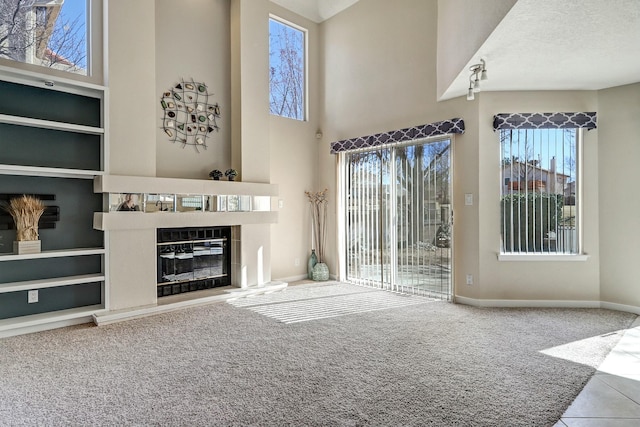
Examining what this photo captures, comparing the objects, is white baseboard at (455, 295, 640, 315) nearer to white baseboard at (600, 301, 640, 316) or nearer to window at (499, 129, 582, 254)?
white baseboard at (600, 301, 640, 316)

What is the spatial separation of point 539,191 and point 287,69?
4.26 meters

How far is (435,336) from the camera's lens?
11.0ft

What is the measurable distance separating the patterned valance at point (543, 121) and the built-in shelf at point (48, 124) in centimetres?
459

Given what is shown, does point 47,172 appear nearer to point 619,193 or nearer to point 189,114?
point 189,114

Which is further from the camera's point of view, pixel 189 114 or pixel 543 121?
pixel 189 114

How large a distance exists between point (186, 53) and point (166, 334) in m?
3.66

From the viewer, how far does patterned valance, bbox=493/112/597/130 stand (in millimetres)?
4230

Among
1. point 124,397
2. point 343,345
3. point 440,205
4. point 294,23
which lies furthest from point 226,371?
point 294,23

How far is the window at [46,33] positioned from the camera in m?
3.63

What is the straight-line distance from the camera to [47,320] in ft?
11.7

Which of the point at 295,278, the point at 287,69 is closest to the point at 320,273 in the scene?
the point at 295,278

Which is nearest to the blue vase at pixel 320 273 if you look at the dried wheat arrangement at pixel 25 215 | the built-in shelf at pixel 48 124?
the built-in shelf at pixel 48 124

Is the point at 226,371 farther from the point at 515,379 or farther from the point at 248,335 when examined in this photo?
the point at 515,379

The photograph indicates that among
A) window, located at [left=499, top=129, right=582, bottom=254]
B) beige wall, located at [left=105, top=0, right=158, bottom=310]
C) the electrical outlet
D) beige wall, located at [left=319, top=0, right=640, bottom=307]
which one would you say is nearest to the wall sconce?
beige wall, located at [left=319, top=0, right=640, bottom=307]
